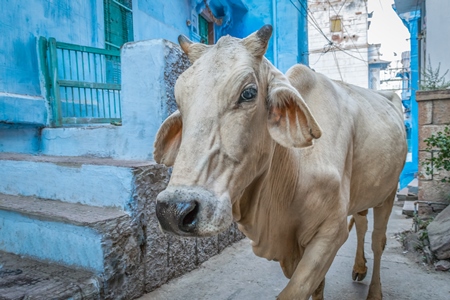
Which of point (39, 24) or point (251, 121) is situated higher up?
point (39, 24)

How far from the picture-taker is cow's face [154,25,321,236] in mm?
1203

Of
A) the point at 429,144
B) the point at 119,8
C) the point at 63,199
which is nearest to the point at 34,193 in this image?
the point at 63,199

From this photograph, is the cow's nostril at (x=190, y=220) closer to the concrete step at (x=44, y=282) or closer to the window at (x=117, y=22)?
the concrete step at (x=44, y=282)

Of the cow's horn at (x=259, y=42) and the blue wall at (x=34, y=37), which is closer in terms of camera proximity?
the cow's horn at (x=259, y=42)

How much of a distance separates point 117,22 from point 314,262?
538 centimetres

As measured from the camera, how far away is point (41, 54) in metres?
4.25

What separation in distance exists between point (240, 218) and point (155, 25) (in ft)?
19.6

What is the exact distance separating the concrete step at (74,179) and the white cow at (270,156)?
103 cm

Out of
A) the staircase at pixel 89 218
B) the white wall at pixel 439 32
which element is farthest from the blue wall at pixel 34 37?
the white wall at pixel 439 32

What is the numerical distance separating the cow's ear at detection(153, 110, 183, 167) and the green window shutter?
724 centimetres

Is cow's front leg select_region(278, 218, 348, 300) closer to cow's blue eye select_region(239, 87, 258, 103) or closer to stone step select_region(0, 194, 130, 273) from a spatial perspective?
cow's blue eye select_region(239, 87, 258, 103)

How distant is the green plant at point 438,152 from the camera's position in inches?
161

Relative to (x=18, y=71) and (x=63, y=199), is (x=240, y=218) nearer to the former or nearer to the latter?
(x=63, y=199)

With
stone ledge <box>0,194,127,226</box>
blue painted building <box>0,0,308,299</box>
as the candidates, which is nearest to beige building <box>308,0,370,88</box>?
blue painted building <box>0,0,308,299</box>
